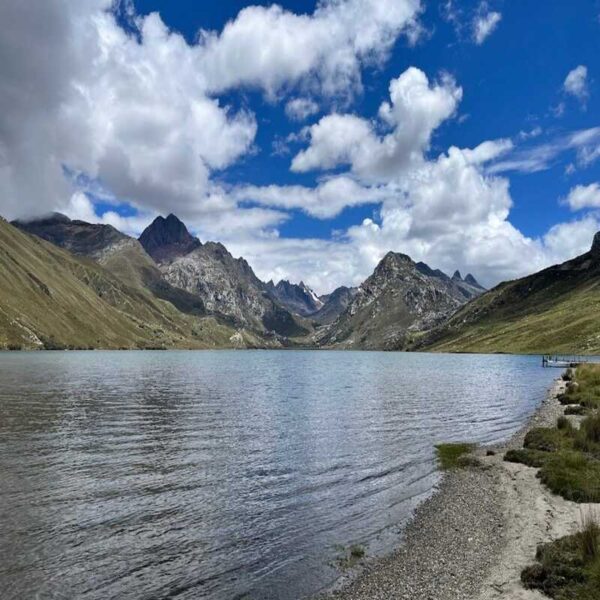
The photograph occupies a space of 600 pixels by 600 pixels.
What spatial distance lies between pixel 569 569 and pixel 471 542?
6.02 meters

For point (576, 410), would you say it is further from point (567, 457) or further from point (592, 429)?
point (567, 457)

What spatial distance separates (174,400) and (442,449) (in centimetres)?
4731

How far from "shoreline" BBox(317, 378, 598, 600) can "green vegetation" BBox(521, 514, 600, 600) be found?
56 cm

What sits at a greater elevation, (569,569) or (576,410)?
(569,569)

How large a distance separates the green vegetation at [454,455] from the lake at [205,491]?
1268 millimetres

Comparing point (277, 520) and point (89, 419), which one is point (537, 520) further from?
point (89, 419)

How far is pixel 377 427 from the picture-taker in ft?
180

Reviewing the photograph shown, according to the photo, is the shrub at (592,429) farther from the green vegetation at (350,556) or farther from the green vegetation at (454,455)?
the green vegetation at (350,556)

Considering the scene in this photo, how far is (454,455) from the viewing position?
136 feet

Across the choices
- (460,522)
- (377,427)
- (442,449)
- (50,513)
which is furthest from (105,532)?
(377,427)

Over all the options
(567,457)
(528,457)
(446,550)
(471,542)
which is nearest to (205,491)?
(446,550)

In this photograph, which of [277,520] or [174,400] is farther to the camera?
[174,400]

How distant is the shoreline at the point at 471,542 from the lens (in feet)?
59.9

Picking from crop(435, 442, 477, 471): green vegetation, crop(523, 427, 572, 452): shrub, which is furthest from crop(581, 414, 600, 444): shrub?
crop(435, 442, 477, 471): green vegetation
